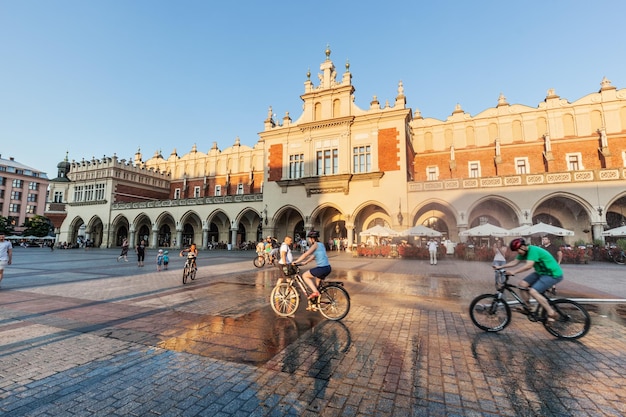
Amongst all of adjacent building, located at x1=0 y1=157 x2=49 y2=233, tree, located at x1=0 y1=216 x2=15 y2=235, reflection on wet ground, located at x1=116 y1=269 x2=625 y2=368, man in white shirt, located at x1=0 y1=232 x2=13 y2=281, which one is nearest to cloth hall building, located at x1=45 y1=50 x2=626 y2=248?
reflection on wet ground, located at x1=116 y1=269 x2=625 y2=368

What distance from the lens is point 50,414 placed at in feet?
8.53

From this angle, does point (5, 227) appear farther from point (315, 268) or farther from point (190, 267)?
point (315, 268)

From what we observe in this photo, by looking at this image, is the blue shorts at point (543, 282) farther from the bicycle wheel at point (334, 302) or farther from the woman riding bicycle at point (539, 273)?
the bicycle wheel at point (334, 302)

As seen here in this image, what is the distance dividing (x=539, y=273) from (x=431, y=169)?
2769 centimetres

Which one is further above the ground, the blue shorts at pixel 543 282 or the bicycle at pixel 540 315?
the blue shorts at pixel 543 282

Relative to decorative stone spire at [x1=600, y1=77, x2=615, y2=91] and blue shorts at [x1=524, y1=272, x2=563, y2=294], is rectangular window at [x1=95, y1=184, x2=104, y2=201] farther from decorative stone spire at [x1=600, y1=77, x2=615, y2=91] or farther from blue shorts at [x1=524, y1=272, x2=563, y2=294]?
decorative stone spire at [x1=600, y1=77, x2=615, y2=91]

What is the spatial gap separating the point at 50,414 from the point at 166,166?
163 feet

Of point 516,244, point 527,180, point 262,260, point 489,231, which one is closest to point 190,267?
point 262,260

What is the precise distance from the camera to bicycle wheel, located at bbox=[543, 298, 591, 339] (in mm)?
4617

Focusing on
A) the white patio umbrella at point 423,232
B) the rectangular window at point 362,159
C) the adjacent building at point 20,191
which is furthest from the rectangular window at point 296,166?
the adjacent building at point 20,191

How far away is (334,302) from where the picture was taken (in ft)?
19.0

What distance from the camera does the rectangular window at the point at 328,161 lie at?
27.8 metres

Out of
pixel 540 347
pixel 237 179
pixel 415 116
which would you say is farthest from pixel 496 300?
pixel 237 179

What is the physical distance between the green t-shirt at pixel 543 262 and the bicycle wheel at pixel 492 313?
851 mm
